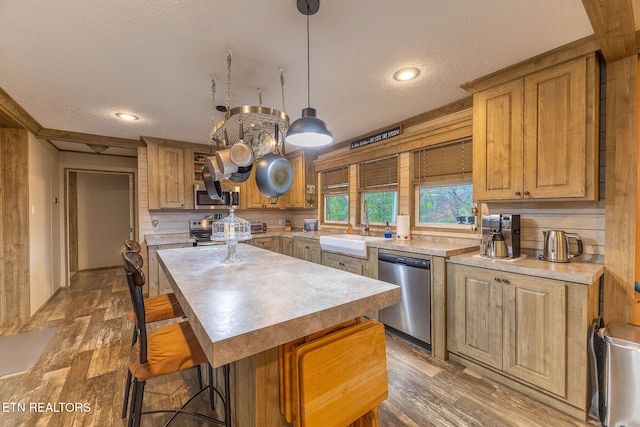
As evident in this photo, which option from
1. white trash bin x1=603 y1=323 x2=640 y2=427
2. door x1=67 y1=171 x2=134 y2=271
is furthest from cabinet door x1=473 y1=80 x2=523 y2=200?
door x1=67 y1=171 x2=134 y2=271

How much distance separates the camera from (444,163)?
9.98 feet

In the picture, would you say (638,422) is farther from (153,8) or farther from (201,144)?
(201,144)

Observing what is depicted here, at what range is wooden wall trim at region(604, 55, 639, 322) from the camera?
6.00 ft

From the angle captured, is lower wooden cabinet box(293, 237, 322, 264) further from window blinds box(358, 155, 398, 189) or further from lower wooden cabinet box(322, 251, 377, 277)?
window blinds box(358, 155, 398, 189)

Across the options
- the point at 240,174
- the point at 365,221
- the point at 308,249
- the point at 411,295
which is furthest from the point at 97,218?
the point at 411,295

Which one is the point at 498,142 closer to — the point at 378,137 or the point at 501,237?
the point at 501,237

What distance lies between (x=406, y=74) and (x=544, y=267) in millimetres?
1770

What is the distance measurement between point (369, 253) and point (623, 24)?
243 centimetres

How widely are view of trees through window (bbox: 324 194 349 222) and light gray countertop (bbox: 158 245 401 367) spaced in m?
2.74

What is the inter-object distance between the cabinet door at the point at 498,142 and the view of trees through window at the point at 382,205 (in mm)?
1312

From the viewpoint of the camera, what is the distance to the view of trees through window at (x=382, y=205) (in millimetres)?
3748

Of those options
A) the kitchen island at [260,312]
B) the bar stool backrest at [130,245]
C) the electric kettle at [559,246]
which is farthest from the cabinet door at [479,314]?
the bar stool backrest at [130,245]

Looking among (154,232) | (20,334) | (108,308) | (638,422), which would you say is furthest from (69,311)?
(638,422)

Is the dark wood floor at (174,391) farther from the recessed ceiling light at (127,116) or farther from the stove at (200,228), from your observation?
the recessed ceiling light at (127,116)
